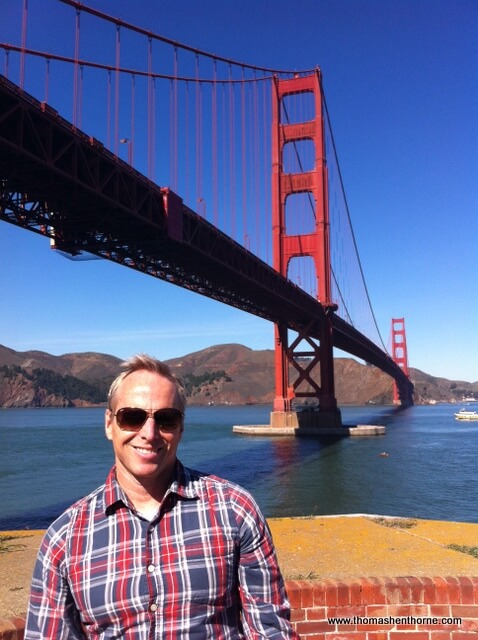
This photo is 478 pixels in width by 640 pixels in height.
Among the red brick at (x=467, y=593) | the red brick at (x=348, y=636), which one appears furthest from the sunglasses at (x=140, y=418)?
the red brick at (x=467, y=593)

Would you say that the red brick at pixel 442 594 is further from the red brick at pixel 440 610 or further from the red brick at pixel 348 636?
the red brick at pixel 348 636

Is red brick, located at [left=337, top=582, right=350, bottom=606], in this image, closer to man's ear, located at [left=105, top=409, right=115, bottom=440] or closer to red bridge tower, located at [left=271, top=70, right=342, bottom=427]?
man's ear, located at [left=105, top=409, right=115, bottom=440]

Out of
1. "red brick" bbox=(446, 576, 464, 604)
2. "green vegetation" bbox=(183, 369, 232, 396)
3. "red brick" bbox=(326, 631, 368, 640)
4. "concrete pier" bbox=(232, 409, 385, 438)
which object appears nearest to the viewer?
"red brick" bbox=(326, 631, 368, 640)

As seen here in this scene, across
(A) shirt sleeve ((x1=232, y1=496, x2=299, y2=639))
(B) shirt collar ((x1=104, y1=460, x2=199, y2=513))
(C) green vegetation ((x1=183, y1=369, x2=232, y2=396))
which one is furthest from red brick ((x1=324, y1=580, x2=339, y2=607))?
(C) green vegetation ((x1=183, y1=369, x2=232, y2=396))

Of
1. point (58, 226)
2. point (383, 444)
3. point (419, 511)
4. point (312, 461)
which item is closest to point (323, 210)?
point (383, 444)

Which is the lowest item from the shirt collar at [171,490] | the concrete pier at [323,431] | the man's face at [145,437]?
the concrete pier at [323,431]

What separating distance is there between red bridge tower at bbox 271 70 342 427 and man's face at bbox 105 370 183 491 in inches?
1674

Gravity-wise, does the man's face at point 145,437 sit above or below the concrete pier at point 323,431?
above

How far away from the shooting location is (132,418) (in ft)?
5.67

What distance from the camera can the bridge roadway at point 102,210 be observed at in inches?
618

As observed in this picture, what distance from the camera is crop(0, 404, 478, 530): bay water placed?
17031mm

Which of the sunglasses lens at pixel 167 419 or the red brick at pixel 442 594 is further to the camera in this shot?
the red brick at pixel 442 594

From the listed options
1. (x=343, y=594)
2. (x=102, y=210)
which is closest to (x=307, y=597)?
(x=343, y=594)

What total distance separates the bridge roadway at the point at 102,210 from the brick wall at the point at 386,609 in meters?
13.8
